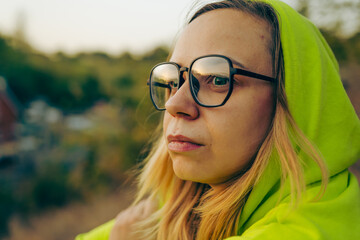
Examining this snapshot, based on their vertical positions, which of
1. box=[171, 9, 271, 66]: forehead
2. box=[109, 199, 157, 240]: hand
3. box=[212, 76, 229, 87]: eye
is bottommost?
box=[109, 199, 157, 240]: hand

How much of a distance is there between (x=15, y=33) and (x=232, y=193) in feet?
53.4

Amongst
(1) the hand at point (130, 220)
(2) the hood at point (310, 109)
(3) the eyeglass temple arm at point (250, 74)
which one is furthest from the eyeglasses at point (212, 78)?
(1) the hand at point (130, 220)

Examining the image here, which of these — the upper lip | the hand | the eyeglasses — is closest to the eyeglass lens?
the eyeglasses

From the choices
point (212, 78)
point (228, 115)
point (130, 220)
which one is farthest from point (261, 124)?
point (130, 220)

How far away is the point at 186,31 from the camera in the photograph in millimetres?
1190

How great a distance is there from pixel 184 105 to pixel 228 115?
0.16m

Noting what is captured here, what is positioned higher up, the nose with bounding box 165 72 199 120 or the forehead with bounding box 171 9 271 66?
the forehead with bounding box 171 9 271 66

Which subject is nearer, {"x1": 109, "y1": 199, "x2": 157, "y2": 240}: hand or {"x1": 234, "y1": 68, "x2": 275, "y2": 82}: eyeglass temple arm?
{"x1": 234, "y1": 68, "x2": 275, "y2": 82}: eyeglass temple arm

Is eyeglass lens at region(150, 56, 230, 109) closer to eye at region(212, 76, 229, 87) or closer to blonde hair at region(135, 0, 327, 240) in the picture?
eye at region(212, 76, 229, 87)

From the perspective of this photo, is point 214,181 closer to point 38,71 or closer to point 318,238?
point 318,238

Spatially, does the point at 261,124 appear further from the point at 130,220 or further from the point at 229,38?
the point at 130,220

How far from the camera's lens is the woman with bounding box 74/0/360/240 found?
3.23ft

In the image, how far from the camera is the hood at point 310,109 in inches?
40.8

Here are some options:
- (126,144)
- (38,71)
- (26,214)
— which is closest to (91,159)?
(126,144)
